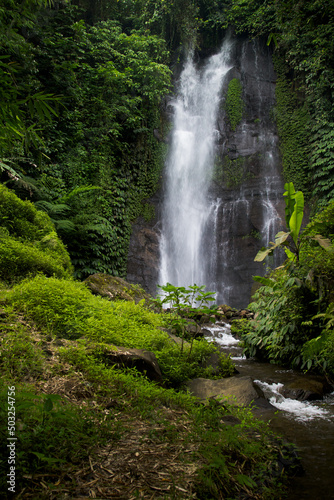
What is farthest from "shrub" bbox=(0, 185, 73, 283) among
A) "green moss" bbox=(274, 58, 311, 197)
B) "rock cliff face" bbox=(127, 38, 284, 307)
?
"green moss" bbox=(274, 58, 311, 197)

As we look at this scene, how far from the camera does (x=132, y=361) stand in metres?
3.33

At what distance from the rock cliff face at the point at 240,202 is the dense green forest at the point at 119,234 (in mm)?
777

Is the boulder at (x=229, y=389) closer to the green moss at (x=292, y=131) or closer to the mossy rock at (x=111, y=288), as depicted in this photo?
the mossy rock at (x=111, y=288)

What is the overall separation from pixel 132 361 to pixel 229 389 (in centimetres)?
141

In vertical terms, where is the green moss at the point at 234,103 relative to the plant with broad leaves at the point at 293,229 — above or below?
above

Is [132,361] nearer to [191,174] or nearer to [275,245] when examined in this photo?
[275,245]

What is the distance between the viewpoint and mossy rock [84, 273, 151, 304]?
274 inches

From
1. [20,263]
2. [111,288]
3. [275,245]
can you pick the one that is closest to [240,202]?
[275,245]

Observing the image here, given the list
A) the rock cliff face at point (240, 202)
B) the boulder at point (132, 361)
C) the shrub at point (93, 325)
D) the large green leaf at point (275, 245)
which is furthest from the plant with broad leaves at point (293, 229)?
the rock cliff face at point (240, 202)

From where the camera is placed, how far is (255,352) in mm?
6746

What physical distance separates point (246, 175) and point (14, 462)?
17.0m

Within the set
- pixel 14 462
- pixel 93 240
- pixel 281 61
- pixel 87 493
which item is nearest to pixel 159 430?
pixel 87 493

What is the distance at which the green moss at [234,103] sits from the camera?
18.0 metres

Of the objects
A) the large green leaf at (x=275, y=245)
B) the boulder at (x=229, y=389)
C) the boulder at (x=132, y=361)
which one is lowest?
the boulder at (x=229, y=389)
